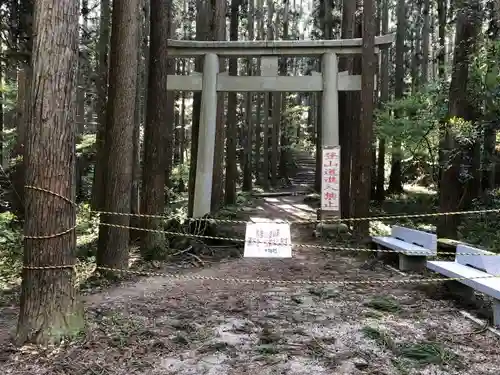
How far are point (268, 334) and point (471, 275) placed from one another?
233 centimetres

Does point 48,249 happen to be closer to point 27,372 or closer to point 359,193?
point 27,372

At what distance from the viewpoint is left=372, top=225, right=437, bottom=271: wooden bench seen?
264 inches

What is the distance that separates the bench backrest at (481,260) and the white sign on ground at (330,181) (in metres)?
4.61

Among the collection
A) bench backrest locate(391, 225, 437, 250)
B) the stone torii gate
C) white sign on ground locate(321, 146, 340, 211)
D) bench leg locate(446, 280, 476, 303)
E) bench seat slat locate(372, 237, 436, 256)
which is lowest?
bench leg locate(446, 280, 476, 303)

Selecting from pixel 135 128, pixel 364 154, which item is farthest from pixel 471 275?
pixel 135 128

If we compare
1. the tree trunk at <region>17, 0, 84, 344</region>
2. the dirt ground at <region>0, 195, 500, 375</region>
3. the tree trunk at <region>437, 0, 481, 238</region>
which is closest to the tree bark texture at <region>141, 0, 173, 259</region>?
the dirt ground at <region>0, 195, 500, 375</region>

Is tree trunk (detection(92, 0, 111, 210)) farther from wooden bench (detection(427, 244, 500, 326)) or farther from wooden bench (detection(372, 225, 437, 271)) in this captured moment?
wooden bench (detection(427, 244, 500, 326))

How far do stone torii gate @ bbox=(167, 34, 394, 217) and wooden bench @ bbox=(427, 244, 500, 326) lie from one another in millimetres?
5222

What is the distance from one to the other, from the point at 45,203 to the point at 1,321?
173 centimetres

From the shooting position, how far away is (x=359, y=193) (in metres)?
9.52

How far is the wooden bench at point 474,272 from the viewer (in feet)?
14.5

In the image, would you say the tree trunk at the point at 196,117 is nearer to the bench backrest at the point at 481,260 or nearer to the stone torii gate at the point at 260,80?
the stone torii gate at the point at 260,80

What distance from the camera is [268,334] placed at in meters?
4.31

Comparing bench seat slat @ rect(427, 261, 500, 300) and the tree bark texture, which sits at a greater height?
the tree bark texture
